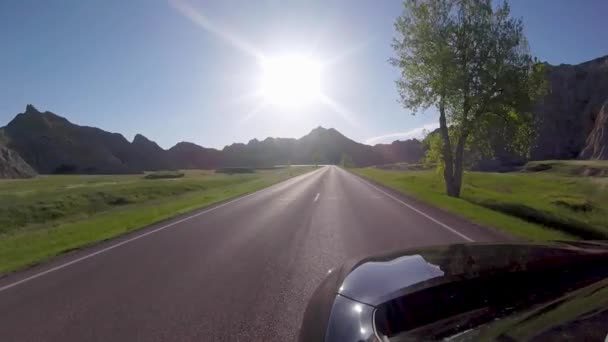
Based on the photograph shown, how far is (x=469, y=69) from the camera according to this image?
68.1ft

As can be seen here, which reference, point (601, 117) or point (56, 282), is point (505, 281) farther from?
point (601, 117)

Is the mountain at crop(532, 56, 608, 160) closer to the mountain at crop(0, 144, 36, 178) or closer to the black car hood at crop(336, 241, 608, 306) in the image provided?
the black car hood at crop(336, 241, 608, 306)

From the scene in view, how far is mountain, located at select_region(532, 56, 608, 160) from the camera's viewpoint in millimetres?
95750

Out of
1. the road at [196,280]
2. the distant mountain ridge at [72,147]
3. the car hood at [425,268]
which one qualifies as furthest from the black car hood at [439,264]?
the distant mountain ridge at [72,147]

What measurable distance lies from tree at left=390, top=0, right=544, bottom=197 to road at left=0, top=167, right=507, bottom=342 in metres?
11.5

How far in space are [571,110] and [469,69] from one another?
103081 millimetres

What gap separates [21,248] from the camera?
34.7 feet

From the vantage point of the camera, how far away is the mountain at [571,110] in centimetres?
9575

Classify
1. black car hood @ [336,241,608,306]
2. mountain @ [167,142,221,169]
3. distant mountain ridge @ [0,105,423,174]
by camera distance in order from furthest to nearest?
mountain @ [167,142,221,169], distant mountain ridge @ [0,105,423,174], black car hood @ [336,241,608,306]

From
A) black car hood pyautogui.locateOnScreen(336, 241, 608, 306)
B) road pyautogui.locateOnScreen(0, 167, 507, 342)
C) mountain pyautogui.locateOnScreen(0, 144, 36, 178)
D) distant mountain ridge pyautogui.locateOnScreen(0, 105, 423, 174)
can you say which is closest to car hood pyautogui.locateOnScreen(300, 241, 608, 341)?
black car hood pyautogui.locateOnScreen(336, 241, 608, 306)

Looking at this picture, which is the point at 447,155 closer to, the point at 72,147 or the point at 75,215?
the point at 75,215

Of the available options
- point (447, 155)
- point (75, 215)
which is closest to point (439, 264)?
point (447, 155)

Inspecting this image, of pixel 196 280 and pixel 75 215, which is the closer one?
pixel 196 280

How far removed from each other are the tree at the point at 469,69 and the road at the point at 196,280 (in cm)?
1154
